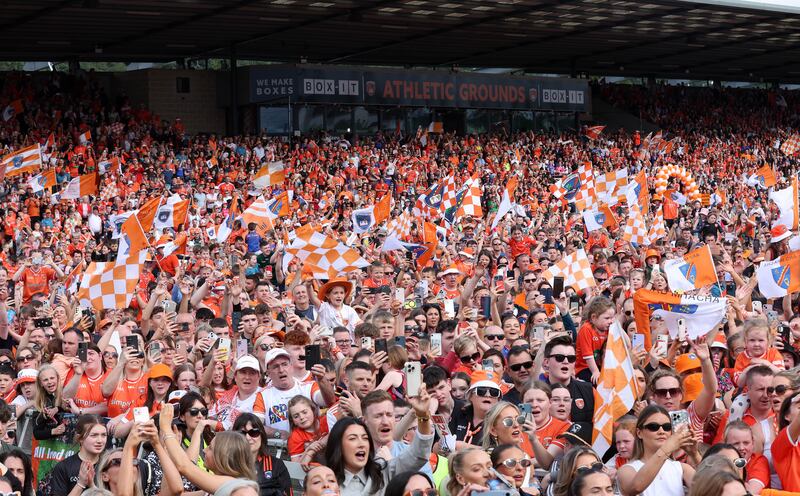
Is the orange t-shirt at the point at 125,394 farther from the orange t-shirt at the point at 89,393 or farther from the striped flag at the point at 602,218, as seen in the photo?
the striped flag at the point at 602,218

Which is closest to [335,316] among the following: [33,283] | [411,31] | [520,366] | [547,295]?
[547,295]

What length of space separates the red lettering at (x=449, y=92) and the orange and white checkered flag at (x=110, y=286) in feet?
93.5

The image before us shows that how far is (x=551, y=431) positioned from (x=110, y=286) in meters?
6.66

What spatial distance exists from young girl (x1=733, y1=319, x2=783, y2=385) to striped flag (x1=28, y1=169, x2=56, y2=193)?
16.7 m

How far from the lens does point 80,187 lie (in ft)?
Answer: 76.4

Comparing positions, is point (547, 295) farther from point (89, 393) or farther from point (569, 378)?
point (89, 393)

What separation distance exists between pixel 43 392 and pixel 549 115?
119 ft

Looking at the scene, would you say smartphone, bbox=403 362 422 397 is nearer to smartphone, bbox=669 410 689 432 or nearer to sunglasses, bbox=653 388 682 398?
smartphone, bbox=669 410 689 432

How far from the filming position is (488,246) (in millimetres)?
18312

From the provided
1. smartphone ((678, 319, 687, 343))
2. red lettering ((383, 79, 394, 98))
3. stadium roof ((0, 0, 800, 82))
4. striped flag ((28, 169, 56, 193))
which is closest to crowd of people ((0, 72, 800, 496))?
smartphone ((678, 319, 687, 343))

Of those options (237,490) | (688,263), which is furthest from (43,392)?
(688,263)

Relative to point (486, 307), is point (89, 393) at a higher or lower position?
higher

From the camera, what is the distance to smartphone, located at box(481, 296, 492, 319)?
12.1 m

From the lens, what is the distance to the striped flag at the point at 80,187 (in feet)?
76.2
